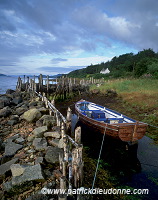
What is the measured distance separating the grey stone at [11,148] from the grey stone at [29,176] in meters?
1.74

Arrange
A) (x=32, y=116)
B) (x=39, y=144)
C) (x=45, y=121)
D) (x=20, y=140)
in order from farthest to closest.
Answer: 1. (x=32, y=116)
2. (x=45, y=121)
3. (x=20, y=140)
4. (x=39, y=144)

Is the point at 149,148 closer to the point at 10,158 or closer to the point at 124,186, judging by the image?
→ the point at 124,186

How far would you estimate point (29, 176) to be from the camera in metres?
3.91

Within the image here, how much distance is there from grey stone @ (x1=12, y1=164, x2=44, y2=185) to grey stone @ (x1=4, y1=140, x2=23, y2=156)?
1.74 m

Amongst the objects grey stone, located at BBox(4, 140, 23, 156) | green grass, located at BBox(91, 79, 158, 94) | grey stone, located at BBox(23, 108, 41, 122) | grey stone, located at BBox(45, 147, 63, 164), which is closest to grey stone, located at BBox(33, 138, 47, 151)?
grey stone, located at BBox(45, 147, 63, 164)

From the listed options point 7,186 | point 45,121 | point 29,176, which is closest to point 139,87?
point 45,121

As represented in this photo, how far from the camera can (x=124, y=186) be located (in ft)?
16.9

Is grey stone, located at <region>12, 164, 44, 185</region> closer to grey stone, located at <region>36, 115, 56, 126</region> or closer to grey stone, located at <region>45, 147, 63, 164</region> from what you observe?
grey stone, located at <region>45, 147, 63, 164</region>

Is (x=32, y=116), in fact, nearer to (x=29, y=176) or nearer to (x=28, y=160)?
(x=28, y=160)

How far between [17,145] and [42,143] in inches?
42.5

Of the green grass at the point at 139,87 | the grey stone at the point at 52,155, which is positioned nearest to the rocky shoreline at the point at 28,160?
the grey stone at the point at 52,155

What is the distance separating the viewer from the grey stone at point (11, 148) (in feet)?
17.9

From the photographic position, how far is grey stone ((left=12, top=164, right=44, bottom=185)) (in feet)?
12.4

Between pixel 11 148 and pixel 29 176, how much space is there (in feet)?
7.62
